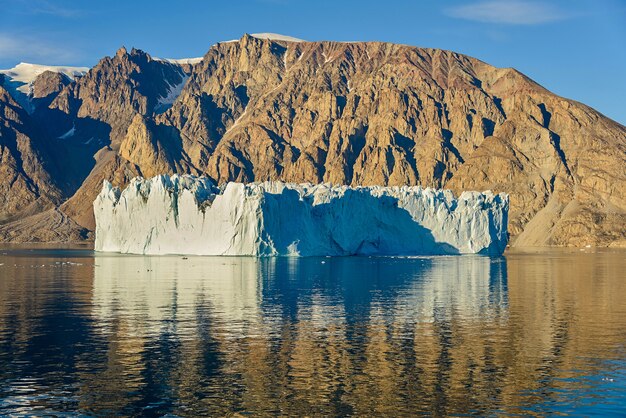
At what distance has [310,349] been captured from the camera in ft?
157

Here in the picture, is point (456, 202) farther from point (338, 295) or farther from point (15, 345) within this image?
point (15, 345)

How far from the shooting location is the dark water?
36.1m

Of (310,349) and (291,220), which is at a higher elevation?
(291,220)

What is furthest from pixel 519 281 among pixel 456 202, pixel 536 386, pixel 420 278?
pixel 456 202

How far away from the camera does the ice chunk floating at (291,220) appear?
143 m

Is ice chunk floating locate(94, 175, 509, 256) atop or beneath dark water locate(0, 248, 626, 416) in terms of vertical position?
atop

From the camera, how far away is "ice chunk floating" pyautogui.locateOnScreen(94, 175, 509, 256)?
143 m

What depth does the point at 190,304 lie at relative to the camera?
229 feet

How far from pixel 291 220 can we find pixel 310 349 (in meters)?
97.5

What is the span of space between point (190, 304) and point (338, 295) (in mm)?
15257

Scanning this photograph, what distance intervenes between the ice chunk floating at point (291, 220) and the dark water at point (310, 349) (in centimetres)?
5442

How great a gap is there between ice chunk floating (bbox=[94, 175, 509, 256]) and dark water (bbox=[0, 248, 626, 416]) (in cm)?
5442

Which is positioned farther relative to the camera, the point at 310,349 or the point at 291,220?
the point at 291,220

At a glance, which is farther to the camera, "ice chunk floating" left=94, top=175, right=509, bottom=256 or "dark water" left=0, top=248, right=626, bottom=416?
"ice chunk floating" left=94, top=175, right=509, bottom=256
